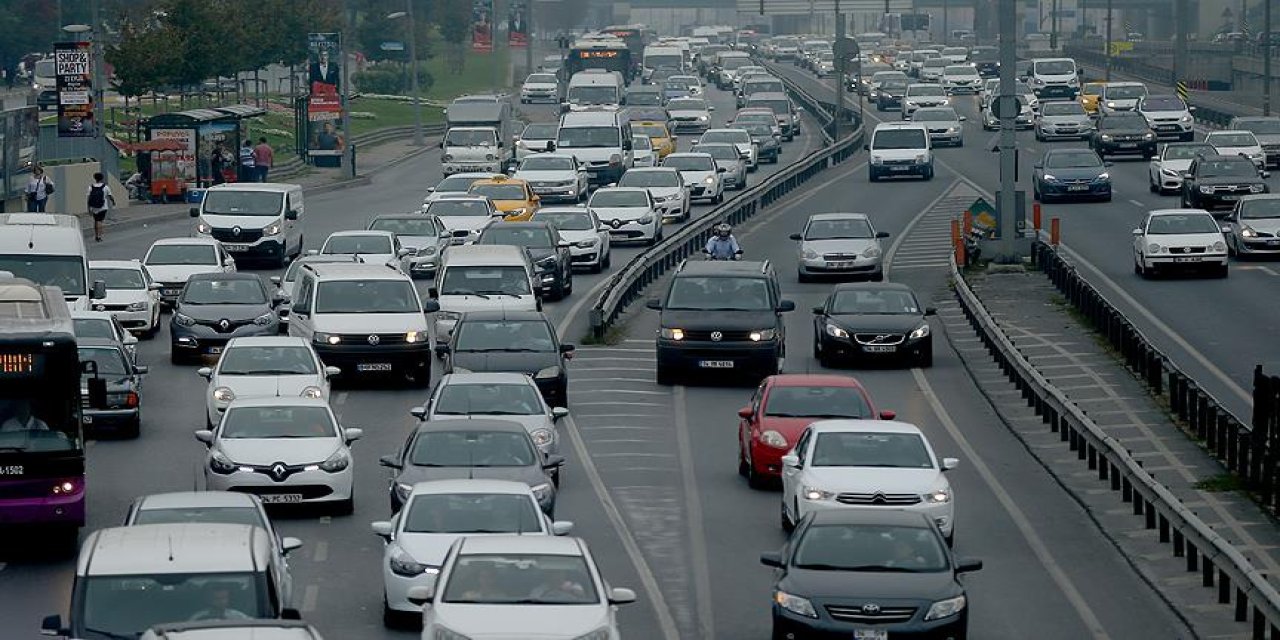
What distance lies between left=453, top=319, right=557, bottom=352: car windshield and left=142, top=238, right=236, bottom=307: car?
11.5 metres

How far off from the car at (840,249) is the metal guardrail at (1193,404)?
4.83 meters

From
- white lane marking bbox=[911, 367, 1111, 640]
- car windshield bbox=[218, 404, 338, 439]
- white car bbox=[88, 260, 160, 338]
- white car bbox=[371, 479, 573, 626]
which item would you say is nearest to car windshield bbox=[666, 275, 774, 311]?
white lane marking bbox=[911, 367, 1111, 640]

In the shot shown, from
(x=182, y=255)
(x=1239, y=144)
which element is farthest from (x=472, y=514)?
(x=1239, y=144)

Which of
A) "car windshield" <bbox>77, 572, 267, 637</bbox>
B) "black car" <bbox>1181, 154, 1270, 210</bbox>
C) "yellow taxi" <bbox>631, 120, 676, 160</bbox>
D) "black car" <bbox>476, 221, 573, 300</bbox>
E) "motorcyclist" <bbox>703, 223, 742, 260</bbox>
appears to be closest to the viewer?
"car windshield" <bbox>77, 572, 267, 637</bbox>

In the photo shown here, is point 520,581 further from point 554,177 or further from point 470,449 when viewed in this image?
point 554,177

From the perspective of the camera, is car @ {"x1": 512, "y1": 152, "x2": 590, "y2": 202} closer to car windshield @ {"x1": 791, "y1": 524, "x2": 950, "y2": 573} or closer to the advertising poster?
the advertising poster

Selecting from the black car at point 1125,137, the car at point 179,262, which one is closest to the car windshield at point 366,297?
the car at point 179,262

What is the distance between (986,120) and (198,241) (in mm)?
54310

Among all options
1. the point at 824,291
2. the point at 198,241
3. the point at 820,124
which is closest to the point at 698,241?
the point at 824,291

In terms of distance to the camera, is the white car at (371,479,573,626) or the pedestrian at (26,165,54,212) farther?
the pedestrian at (26,165,54,212)

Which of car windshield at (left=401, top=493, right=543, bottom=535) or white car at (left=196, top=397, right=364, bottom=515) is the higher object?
car windshield at (left=401, top=493, right=543, bottom=535)

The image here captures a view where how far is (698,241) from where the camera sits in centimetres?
5756

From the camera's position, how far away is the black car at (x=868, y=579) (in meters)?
19.0

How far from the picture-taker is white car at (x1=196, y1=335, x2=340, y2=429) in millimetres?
32469
